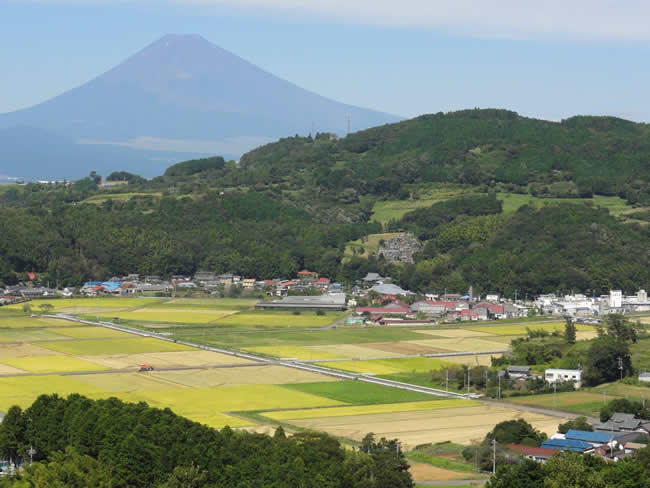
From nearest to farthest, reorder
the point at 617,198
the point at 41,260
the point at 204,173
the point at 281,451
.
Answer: the point at 281,451 → the point at 41,260 → the point at 617,198 → the point at 204,173

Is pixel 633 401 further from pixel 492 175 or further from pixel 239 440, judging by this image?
pixel 492 175

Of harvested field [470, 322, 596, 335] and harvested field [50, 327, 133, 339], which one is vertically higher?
harvested field [470, 322, 596, 335]

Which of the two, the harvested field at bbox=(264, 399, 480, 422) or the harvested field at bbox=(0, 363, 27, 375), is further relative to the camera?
the harvested field at bbox=(0, 363, 27, 375)

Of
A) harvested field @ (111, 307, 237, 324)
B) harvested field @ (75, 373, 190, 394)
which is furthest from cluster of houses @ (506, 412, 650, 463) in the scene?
harvested field @ (111, 307, 237, 324)

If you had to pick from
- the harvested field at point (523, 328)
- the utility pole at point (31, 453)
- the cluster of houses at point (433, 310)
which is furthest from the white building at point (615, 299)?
the utility pole at point (31, 453)

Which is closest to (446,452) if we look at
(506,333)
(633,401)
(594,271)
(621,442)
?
(621,442)

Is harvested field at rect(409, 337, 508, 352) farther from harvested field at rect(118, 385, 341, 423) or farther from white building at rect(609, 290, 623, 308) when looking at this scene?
white building at rect(609, 290, 623, 308)

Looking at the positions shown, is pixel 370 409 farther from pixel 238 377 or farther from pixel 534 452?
pixel 534 452
